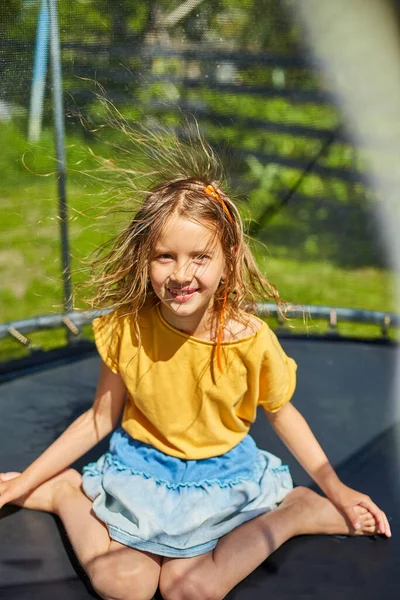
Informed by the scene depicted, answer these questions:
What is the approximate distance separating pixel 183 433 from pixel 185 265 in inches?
10.4

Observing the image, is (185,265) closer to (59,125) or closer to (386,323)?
(59,125)

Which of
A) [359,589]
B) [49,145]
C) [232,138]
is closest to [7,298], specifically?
[49,145]

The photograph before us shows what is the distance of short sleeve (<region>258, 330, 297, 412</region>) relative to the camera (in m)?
1.13

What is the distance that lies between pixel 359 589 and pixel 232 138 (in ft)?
4.83

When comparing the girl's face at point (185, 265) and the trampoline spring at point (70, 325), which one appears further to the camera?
the trampoline spring at point (70, 325)

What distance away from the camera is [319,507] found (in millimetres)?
1188

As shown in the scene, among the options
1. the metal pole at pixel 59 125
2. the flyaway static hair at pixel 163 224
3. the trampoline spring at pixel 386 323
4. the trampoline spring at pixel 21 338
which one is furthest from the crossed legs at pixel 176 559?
the trampoline spring at pixel 386 323

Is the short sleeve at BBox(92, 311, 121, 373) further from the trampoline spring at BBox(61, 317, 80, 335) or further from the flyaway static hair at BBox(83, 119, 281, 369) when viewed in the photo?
the trampoline spring at BBox(61, 317, 80, 335)

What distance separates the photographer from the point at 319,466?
1.16 m

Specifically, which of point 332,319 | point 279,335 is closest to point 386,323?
point 332,319

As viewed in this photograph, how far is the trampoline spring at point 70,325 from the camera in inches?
79.4

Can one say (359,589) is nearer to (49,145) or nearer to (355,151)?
(49,145)

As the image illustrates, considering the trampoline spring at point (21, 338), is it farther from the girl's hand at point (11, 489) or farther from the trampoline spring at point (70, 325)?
the girl's hand at point (11, 489)

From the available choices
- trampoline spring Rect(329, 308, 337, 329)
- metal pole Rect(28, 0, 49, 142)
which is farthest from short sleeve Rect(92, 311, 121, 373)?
trampoline spring Rect(329, 308, 337, 329)
